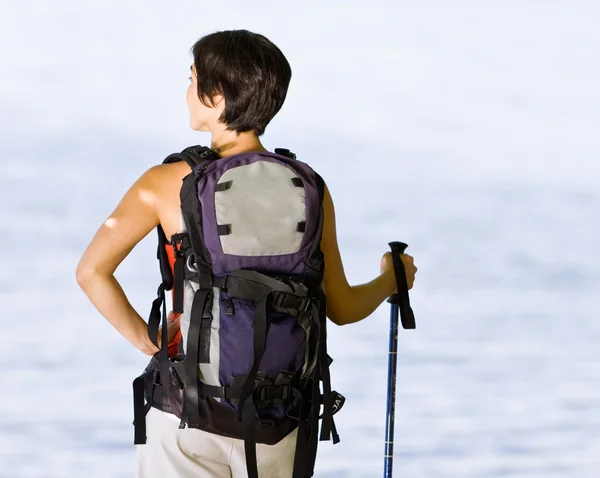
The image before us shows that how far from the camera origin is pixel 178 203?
6.75ft

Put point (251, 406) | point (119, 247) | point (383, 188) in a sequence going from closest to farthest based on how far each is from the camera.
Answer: point (251, 406), point (119, 247), point (383, 188)

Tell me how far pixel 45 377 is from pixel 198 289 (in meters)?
4.73

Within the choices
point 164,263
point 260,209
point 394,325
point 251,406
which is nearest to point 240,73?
point 260,209

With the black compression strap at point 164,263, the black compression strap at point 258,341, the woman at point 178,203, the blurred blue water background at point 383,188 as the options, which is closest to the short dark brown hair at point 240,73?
the woman at point 178,203

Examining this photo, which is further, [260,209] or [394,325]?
[394,325]

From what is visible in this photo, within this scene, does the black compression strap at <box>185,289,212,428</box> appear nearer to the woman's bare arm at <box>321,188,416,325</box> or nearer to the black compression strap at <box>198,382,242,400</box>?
the black compression strap at <box>198,382,242,400</box>

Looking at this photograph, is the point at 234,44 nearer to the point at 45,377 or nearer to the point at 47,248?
the point at 45,377

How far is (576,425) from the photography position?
604cm

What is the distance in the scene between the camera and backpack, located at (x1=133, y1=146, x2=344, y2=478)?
6.59ft

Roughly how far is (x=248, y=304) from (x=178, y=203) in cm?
22

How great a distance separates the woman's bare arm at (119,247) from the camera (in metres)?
2.06

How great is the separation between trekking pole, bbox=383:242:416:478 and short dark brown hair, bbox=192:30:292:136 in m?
0.51

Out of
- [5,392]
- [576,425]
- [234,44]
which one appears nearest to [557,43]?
[576,425]

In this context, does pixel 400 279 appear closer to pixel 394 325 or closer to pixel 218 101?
pixel 394 325
